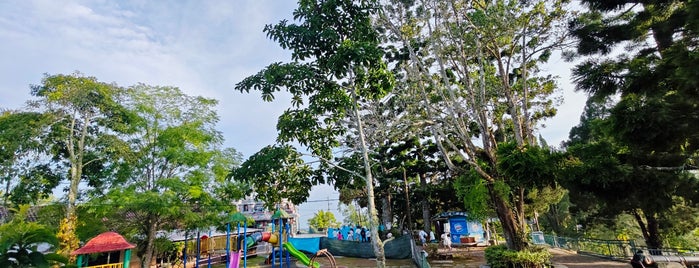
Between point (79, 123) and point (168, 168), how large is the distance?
17.0ft

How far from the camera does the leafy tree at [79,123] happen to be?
16.5 meters

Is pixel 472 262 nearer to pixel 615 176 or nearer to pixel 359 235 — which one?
pixel 615 176

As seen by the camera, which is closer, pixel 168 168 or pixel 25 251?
pixel 25 251

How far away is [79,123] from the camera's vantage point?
58.4ft

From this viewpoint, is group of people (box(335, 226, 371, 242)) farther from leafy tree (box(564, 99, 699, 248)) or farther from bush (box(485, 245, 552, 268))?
leafy tree (box(564, 99, 699, 248))

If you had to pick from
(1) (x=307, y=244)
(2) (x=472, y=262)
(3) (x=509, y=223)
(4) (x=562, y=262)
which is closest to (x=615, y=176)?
(3) (x=509, y=223)

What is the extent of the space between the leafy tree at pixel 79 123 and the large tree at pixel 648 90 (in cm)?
1990

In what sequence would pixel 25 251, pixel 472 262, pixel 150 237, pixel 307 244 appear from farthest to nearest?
pixel 307 244 → pixel 150 237 → pixel 472 262 → pixel 25 251

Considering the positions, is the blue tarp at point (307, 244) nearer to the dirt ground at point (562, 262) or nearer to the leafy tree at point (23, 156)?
the dirt ground at point (562, 262)

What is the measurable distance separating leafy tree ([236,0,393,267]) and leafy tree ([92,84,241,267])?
27.2 ft

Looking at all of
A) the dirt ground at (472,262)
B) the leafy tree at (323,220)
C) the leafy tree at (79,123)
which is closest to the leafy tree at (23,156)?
the leafy tree at (79,123)

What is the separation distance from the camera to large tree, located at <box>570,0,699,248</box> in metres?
5.98

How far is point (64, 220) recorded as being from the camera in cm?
1463

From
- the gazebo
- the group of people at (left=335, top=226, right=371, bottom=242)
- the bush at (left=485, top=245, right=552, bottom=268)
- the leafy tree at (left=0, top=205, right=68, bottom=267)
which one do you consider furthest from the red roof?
the group of people at (left=335, top=226, right=371, bottom=242)
